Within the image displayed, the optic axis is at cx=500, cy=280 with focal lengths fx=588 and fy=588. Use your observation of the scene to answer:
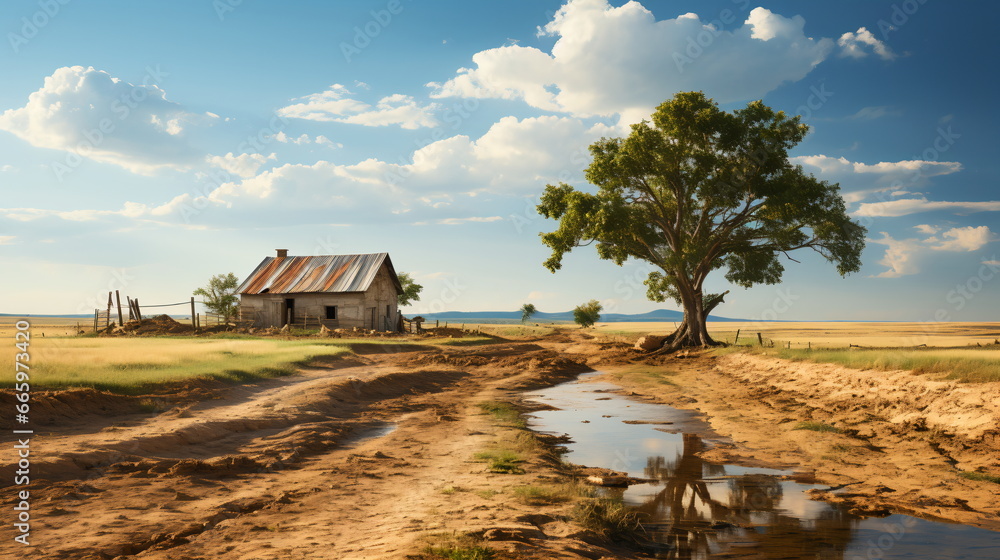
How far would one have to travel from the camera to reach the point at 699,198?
34688mm

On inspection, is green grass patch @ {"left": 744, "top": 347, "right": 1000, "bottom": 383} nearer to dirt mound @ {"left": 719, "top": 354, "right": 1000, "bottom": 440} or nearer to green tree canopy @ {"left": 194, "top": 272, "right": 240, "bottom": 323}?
dirt mound @ {"left": 719, "top": 354, "right": 1000, "bottom": 440}

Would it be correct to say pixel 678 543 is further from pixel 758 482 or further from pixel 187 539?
pixel 187 539

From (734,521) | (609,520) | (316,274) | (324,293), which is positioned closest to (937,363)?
(734,521)

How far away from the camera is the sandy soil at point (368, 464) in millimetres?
5855

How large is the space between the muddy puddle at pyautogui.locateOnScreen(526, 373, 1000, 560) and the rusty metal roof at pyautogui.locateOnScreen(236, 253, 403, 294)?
38.3 meters

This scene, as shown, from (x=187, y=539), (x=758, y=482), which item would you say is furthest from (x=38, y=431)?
(x=758, y=482)

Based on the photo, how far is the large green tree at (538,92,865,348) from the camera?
1280 inches

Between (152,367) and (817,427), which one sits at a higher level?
(152,367)

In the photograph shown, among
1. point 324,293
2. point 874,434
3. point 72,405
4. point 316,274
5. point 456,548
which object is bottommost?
point 874,434

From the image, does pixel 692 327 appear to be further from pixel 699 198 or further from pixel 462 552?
pixel 462 552

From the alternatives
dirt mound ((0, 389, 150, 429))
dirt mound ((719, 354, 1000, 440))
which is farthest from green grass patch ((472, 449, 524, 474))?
dirt mound ((719, 354, 1000, 440))

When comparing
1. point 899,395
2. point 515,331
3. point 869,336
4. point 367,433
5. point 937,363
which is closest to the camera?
point 367,433

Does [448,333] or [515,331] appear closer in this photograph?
[448,333]

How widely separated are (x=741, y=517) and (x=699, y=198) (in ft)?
98.2
